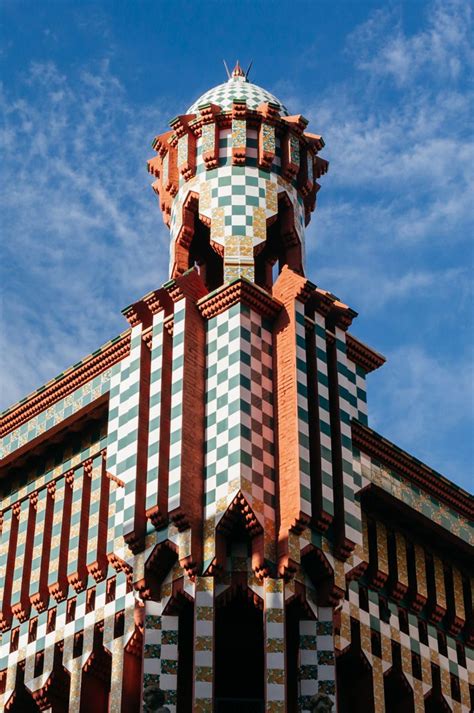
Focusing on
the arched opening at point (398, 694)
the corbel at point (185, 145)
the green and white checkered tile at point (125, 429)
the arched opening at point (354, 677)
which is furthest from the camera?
the corbel at point (185, 145)

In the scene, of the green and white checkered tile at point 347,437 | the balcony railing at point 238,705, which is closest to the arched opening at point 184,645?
the balcony railing at point 238,705

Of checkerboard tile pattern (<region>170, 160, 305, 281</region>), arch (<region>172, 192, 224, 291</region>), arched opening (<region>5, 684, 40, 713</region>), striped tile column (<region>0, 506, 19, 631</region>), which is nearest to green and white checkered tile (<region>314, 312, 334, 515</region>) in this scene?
checkerboard tile pattern (<region>170, 160, 305, 281</region>)

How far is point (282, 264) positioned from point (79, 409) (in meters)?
3.35

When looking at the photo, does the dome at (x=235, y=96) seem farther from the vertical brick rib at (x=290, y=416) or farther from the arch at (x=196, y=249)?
the vertical brick rib at (x=290, y=416)

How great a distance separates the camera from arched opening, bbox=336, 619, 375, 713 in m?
22.9

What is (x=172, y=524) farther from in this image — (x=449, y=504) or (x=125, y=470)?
(x=449, y=504)

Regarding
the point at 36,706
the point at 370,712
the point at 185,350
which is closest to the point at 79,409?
the point at 185,350

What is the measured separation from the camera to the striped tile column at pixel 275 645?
2047 centimetres

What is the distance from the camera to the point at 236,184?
993 inches

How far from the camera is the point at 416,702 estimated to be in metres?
23.6

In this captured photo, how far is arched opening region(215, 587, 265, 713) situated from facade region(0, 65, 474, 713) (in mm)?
26

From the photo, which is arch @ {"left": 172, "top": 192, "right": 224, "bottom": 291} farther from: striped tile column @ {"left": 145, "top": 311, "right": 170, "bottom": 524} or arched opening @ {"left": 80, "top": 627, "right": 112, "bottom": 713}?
arched opening @ {"left": 80, "top": 627, "right": 112, "bottom": 713}

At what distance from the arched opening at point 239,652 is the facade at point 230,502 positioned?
0.03m

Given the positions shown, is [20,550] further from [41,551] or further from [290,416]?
[290,416]
